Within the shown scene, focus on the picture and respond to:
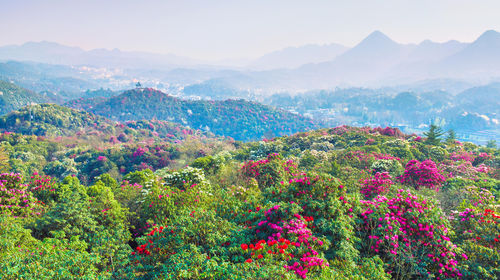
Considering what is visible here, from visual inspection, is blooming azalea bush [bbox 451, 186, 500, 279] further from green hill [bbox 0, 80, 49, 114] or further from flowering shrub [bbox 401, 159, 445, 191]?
green hill [bbox 0, 80, 49, 114]

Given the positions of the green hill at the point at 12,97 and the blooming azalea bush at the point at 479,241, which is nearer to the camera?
the blooming azalea bush at the point at 479,241

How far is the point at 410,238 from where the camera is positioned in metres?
6.87

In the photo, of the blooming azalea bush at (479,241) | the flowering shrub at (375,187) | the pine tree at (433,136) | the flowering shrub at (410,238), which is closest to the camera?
the blooming azalea bush at (479,241)

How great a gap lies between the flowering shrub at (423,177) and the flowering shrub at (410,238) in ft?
25.6

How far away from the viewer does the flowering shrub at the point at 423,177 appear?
14.0 metres

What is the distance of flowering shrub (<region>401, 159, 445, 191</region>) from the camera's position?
551 inches

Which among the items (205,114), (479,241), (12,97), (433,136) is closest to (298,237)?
(479,241)

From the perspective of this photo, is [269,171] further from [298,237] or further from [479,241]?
[479,241]

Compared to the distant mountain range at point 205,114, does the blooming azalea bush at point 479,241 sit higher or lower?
higher

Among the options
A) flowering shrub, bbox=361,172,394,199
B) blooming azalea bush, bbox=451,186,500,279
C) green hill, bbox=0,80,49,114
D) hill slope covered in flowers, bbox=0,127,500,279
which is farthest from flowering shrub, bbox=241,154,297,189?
green hill, bbox=0,80,49,114

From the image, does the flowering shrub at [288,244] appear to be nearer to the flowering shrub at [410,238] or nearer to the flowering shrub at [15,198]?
the flowering shrub at [410,238]

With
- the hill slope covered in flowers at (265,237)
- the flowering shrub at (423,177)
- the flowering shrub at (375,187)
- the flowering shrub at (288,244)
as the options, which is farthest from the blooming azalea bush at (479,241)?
the flowering shrub at (423,177)

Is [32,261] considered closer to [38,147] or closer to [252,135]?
[38,147]

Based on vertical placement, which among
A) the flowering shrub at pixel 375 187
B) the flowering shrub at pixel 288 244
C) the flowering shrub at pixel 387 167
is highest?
the flowering shrub at pixel 288 244
